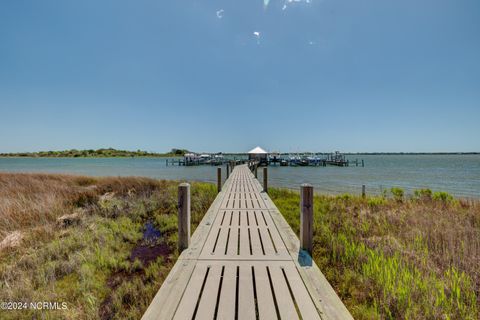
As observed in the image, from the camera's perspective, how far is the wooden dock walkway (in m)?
2.25

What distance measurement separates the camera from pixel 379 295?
2.82 m

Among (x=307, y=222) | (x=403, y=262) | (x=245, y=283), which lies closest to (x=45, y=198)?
(x=245, y=283)

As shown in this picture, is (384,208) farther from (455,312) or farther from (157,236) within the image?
(157,236)

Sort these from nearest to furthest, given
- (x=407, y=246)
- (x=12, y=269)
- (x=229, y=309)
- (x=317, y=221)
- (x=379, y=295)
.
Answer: (x=229, y=309), (x=379, y=295), (x=12, y=269), (x=407, y=246), (x=317, y=221)

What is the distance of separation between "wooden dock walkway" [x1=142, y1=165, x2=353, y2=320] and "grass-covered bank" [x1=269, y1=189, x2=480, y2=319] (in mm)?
599

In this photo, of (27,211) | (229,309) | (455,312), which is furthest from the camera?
(27,211)

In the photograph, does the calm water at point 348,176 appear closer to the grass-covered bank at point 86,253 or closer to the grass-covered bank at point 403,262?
the grass-covered bank at point 403,262

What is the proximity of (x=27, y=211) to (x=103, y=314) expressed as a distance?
608cm

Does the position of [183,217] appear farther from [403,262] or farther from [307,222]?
[403,262]

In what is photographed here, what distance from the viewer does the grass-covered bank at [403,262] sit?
2.58 metres

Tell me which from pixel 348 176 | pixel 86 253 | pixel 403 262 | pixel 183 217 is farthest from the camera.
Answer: pixel 348 176

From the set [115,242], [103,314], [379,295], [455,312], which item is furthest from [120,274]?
[455,312]

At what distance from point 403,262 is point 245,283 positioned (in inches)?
105

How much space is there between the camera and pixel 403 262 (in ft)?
11.2
